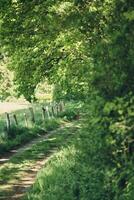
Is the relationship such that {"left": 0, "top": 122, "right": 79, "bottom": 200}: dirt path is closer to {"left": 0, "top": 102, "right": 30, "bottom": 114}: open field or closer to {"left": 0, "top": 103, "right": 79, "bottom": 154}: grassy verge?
{"left": 0, "top": 103, "right": 79, "bottom": 154}: grassy verge

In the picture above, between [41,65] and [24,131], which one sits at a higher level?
[41,65]

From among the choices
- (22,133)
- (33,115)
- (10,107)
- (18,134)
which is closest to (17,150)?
(18,134)

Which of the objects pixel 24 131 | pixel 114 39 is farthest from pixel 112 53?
pixel 24 131

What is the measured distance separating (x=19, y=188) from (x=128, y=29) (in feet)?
30.3

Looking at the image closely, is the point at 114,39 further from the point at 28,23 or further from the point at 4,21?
the point at 28,23

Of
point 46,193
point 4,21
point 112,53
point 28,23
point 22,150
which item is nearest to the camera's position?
point 112,53

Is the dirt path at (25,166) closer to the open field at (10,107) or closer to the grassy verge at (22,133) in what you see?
the grassy verge at (22,133)

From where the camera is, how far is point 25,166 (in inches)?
731

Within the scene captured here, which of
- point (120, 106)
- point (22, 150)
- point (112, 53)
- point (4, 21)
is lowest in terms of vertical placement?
point (22, 150)

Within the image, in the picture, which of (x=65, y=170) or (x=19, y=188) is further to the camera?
(x=19, y=188)

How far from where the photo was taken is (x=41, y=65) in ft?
59.6

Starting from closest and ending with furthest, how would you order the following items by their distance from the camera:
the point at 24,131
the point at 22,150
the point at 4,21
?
1. the point at 4,21
2. the point at 22,150
3. the point at 24,131

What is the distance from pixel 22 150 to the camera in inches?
887

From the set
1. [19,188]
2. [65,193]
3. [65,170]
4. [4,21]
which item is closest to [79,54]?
[4,21]
